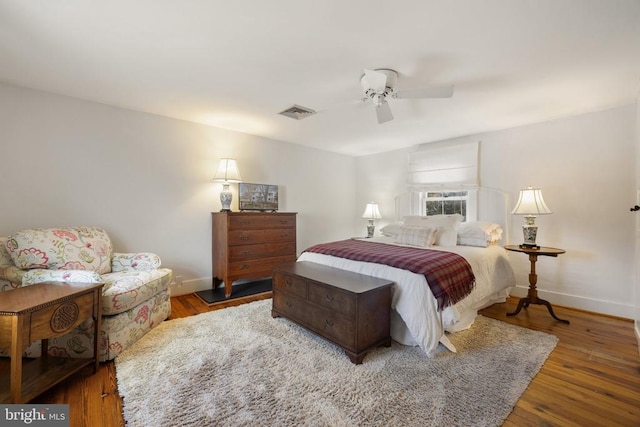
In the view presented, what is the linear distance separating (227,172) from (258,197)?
2.20 ft

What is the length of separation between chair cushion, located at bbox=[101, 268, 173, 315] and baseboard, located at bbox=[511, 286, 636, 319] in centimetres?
420

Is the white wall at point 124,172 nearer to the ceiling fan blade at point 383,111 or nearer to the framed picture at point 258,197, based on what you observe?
the framed picture at point 258,197

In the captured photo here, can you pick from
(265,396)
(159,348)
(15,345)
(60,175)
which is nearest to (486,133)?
(265,396)

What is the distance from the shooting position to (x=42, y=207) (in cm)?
269

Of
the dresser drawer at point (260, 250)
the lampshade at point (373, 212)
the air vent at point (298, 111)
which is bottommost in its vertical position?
the dresser drawer at point (260, 250)

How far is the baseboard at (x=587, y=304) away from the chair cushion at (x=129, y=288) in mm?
4204

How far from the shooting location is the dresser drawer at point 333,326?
198 cm

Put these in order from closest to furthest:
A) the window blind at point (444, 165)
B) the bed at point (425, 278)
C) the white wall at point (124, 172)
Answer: the bed at point (425, 278), the white wall at point (124, 172), the window blind at point (444, 165)

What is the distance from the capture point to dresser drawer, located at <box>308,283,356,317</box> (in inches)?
77.7

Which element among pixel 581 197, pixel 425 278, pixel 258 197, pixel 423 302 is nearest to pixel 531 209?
pixel 581 197

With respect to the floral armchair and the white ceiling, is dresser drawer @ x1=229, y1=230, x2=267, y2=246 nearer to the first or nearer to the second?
the floral armchair

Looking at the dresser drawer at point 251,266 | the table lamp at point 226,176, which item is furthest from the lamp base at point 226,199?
the dresser drawer at point 251,266

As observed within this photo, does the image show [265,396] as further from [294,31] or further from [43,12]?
[43,12]

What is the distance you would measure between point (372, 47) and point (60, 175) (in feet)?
10.6
